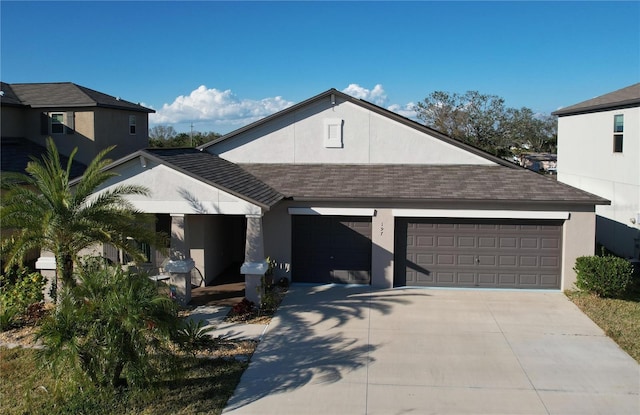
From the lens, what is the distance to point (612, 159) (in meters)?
21.0

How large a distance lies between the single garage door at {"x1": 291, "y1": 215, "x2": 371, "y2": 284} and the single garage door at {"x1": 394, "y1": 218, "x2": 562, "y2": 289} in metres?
1.05

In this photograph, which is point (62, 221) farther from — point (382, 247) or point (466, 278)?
point (466, 278)

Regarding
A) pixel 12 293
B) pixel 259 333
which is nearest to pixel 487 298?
pixel 259 333

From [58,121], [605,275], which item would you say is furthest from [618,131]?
[58,121]

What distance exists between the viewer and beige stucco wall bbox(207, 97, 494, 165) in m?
18.6

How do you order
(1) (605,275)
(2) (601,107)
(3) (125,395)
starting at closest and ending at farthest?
1. (3) (125,395)
2. (1) (605,275)
3. (2) (601,107)

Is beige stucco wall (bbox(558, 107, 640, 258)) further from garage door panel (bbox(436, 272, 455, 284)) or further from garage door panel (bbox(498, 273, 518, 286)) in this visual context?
garage door panel (bbox(436, 272, 455, 284))

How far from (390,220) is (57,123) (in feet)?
46.9

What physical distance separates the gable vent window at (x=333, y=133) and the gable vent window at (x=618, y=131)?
10.1m

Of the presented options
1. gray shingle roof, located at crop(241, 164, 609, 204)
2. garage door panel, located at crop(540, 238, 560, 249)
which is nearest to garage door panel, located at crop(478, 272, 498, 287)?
garage door panel, located at crop(540, 238, 560, 249)

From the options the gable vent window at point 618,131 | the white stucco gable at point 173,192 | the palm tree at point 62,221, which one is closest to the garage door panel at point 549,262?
the gable vent window at point 618,131

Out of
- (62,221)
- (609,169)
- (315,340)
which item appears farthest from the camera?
(609,169)

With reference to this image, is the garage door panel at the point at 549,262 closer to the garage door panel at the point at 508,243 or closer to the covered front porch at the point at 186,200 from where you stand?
the garage door panel at the point at 508,243

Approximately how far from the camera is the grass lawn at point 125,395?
9.17 metres
